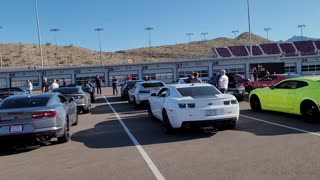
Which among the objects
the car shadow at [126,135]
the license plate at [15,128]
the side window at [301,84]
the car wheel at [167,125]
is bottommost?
the car shadow at [126,135]

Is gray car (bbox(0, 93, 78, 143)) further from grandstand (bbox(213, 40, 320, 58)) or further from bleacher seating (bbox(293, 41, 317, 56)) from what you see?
bleacher seating (bbox(293, 41, 317, 56))

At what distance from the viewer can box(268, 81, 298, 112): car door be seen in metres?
13.5

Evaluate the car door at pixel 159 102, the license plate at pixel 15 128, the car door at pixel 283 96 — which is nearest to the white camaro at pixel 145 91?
the car door at pixel 159 102

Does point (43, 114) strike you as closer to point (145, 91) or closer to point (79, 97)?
point (79, 97)

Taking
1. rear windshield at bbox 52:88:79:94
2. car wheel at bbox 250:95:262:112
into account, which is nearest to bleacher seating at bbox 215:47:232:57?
rear windshield at bbox 52:88:79:94

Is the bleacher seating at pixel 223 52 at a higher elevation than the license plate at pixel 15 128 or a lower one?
higher

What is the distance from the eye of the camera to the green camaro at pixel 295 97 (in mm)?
12352

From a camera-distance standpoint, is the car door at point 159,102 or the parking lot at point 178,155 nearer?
the parking lot at point 178,155

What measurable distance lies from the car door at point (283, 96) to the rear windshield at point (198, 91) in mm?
2934

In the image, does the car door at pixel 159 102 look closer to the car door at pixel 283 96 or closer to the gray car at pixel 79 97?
the car door at pixel 283 96

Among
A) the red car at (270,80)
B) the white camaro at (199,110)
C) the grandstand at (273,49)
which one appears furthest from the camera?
the grandstand at (273,49)

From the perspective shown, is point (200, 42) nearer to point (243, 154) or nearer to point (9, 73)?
point (9, 73)

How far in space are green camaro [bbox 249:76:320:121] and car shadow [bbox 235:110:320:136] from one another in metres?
0.28

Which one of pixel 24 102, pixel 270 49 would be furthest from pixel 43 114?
pixel 270 49
